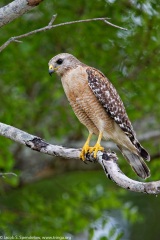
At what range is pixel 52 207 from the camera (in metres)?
7.60

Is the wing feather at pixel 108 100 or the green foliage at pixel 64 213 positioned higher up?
the wing feather at pixel 108 100

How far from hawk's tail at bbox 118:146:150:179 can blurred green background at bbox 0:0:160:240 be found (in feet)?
3.16

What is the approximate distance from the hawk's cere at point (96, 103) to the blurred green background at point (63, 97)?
1.01 m

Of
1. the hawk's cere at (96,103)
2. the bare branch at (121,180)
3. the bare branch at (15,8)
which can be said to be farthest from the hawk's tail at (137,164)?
the bare branch at (15,8)

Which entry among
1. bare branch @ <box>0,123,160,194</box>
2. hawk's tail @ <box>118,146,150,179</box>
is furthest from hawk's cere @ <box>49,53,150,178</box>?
bare branch @ <box>0,123,160,194</box>

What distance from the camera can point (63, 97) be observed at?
7738 mm

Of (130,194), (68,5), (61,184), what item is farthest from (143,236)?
(68,5)

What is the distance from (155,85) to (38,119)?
138 centimetres

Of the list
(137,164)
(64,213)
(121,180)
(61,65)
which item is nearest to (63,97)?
(64,213)

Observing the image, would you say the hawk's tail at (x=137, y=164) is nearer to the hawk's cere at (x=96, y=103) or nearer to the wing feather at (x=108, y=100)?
the hawk's cere at (x=96, y=103)

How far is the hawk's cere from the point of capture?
5.53 m

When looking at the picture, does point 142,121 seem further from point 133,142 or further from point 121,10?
point 133,142

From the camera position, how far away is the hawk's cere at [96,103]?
5.53 m

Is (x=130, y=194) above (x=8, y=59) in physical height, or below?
below
